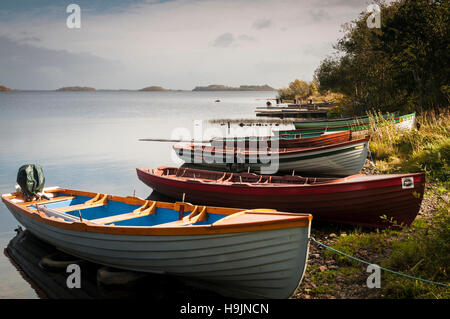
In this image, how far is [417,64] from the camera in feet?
62.7

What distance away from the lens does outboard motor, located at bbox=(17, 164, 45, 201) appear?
8.90 metres

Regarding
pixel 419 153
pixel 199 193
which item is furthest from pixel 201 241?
pixel 419 153

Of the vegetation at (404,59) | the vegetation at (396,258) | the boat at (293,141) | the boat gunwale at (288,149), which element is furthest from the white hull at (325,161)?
the vegetation at (404,59)

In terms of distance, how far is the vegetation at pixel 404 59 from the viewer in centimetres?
1789

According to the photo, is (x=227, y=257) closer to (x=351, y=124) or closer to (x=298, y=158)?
(x=298, y=158)

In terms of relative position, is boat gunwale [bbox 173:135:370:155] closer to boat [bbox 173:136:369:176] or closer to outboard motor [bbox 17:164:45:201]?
boat [bbox 173:136:369:176]

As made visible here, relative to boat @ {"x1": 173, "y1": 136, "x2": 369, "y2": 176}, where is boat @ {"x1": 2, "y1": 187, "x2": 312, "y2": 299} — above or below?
below

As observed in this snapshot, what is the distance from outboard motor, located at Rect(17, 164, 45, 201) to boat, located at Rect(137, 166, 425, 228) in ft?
12.7

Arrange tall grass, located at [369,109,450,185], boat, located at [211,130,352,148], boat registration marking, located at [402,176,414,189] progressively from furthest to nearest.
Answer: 1. boat, located at [211,130,352,148]
2. tall grass, located at [369,109,450,185]
3. boat registration marking, located at [402,176,414,189]

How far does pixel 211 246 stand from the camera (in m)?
5.18

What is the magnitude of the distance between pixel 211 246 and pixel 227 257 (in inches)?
11.1

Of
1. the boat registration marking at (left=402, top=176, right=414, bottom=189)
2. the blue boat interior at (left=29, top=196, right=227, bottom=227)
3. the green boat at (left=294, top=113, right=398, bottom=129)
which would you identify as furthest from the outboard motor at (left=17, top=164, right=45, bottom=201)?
the green boat at (left=294, top=113, right=398, bottom=129)

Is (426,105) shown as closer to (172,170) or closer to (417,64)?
(417,64)
